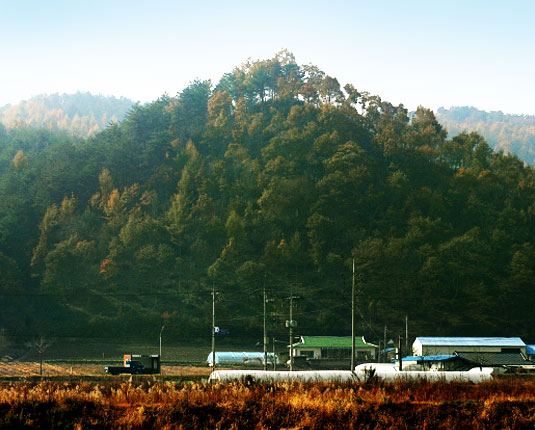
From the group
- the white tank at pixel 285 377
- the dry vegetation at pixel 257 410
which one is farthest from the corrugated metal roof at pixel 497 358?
the dry vegetation at pixel 257 410

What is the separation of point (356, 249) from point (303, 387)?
80.6 m

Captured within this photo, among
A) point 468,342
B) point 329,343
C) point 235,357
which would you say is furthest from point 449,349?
point 235,357

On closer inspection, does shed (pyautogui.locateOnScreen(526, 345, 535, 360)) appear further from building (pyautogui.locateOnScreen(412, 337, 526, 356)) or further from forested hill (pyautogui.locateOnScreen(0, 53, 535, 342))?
forested hill (pyautogui.locateOnScreen(0, 53, 535, 342))

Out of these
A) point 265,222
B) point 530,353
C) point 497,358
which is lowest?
point 497,358

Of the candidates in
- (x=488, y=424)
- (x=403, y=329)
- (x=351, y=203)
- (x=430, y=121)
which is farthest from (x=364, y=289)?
(x=488, y=424)

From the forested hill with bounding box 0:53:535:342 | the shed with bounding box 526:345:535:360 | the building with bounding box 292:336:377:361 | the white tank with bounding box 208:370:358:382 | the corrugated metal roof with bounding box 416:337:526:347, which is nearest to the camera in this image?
the white tank with bounding box 208:370:358:382

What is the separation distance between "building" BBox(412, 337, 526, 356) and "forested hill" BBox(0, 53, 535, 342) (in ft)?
55.5

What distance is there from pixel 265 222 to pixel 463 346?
46421 millimetres

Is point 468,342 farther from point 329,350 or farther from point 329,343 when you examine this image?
point 329,343

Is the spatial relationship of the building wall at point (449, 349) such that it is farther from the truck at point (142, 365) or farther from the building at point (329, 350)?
the truck at point (142, 365)

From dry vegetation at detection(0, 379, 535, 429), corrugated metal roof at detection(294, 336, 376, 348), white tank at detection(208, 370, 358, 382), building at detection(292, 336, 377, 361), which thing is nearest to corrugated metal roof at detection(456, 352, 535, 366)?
building at detection(292, 336, 377, 361)

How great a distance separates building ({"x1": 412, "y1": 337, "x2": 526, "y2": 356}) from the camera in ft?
261

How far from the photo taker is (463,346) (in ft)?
266

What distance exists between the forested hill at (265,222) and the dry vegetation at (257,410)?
65792 millimetres
